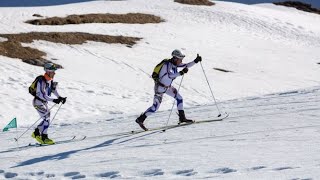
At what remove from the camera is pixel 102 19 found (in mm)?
47062

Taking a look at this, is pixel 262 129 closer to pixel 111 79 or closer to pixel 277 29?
pixel 111 79

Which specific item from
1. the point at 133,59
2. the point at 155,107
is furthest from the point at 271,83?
the point at 155,107

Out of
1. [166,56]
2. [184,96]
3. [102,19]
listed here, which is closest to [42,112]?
[184,96]

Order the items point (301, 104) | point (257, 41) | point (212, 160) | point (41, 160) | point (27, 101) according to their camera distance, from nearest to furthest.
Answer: point (212, 160), point (41, 160), point (301, 104), point (27, 101), point (257, 41)

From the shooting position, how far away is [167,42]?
131 feet

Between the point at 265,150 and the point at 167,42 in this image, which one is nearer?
the point at 265,150

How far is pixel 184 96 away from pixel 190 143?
48.0ft

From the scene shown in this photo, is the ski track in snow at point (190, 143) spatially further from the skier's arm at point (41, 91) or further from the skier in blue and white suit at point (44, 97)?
the skier's arm at point (41, 91)

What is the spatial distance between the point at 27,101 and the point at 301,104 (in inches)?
489

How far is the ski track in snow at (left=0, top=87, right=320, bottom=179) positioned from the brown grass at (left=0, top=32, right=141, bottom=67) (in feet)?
50.9

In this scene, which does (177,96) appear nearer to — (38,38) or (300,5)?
(38,38)

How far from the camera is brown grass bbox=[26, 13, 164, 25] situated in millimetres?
44625

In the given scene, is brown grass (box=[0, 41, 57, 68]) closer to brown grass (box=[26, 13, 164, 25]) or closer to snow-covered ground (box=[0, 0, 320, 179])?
snow-covered ground (box=[0, 0, 320, 179])

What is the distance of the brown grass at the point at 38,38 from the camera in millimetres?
29703
